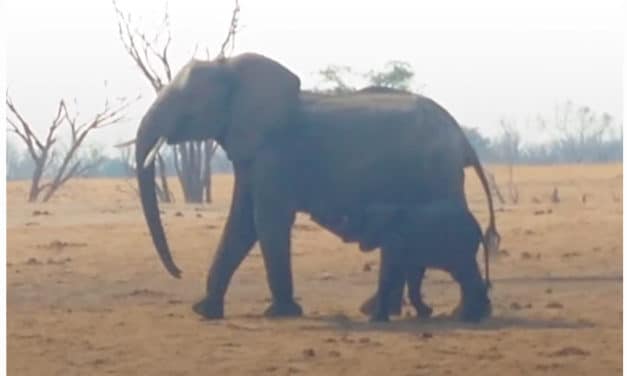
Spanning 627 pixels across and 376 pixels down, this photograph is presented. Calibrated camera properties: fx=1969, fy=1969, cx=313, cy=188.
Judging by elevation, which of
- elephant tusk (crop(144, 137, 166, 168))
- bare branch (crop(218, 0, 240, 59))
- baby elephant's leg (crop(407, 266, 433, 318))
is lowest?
baby elephant's leg (crop(407, 266, 433, 318))

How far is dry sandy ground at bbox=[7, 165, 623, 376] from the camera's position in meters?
7.90

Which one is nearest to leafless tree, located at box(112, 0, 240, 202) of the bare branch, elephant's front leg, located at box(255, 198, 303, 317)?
the bare branch

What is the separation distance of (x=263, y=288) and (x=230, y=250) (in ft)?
0.69

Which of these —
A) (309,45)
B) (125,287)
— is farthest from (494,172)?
(125,287)

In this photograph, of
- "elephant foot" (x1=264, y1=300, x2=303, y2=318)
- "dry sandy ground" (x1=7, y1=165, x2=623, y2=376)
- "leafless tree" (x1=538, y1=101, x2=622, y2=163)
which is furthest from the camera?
"elephant foot" (x1=264, y1=300, x2=303, y2=318)

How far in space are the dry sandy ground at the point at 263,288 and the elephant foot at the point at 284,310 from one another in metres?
0.03

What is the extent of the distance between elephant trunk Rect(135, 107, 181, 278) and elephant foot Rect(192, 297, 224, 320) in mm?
156

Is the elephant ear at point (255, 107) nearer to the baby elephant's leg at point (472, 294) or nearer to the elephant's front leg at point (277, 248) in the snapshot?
the elephant's front leg at point (277, 248)

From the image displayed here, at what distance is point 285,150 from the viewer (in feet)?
27.0

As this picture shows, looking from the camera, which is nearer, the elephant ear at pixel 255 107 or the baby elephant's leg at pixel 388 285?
the baby elephant's leg at pixel 388 285

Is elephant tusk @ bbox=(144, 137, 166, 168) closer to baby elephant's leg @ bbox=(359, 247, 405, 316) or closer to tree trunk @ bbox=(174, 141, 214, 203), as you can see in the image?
tree trunk @ bbox=(174, 141, 214, 203)

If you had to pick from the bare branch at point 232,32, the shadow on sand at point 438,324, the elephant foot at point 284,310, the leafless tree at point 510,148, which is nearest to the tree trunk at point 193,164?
the bare branch at point 232,32

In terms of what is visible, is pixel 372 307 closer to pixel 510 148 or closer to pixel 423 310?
pixel 423 310

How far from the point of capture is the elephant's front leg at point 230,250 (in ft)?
26.8
